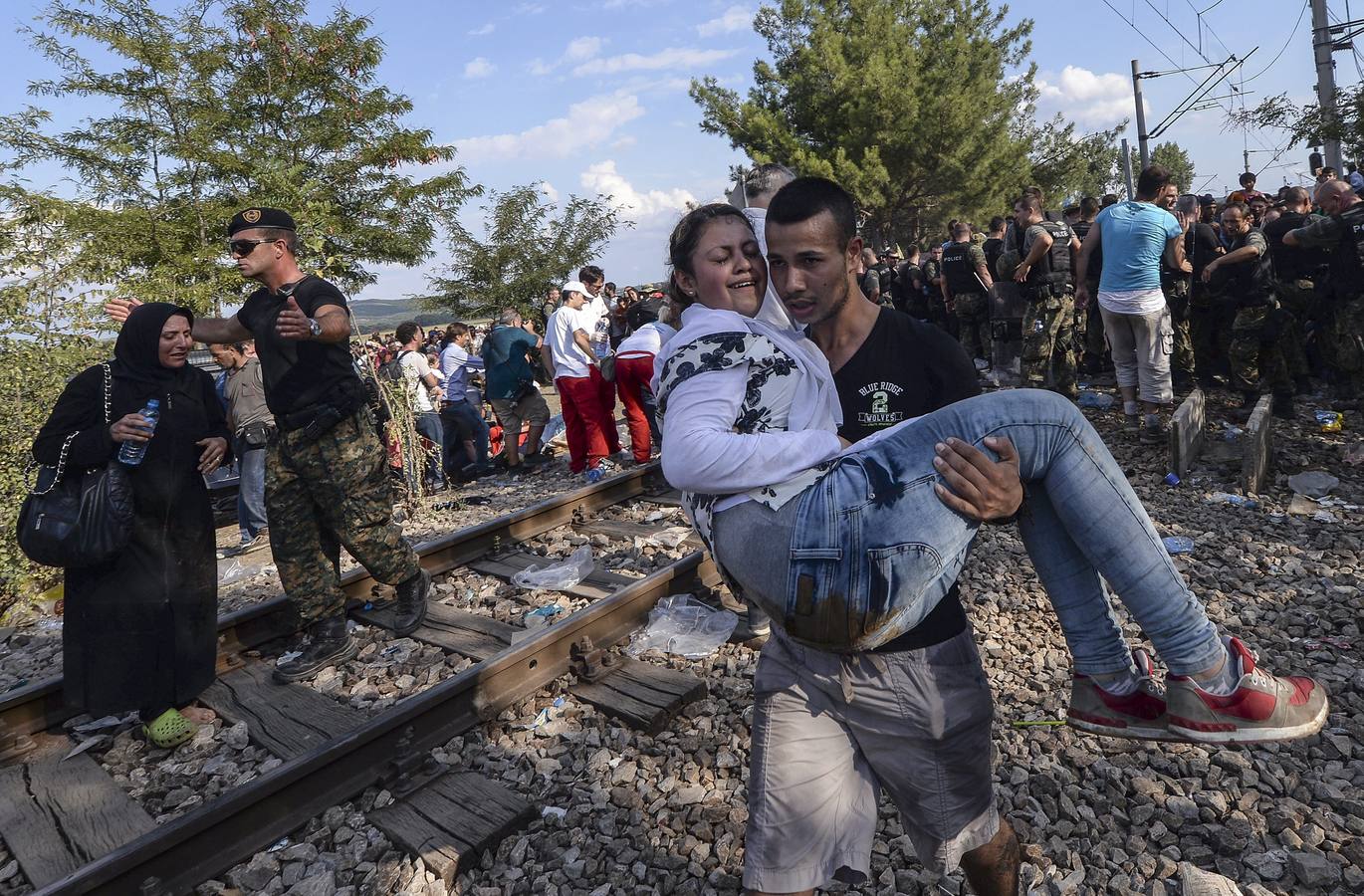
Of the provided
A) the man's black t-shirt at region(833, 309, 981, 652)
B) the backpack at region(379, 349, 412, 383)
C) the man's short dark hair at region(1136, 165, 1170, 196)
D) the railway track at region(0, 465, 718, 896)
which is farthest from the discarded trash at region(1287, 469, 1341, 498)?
the backpack at region(379, 349, 412, 383)

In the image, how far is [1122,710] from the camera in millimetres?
1801

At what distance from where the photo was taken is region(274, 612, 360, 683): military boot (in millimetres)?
4375

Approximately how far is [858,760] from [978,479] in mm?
884

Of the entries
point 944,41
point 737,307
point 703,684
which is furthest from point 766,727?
point 944,41

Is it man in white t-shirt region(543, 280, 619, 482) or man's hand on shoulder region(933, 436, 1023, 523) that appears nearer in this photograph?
man's hand on shoulder region(933, 436, 1023, 523)

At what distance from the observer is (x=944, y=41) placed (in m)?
32.9

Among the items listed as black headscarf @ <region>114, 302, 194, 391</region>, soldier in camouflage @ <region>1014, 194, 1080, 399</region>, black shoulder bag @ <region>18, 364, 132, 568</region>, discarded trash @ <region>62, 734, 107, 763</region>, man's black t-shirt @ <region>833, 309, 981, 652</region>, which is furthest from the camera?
soldier in camouflage @ <region>1014, 194, 1080, 399</region>

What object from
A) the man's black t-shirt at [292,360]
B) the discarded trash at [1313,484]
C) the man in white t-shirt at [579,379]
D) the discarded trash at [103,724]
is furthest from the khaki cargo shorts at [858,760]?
the man in white t-shirt at [579,379]

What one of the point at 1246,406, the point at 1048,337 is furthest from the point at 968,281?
the point at 1246,406

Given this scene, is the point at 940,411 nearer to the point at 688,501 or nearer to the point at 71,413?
the point at 688,501

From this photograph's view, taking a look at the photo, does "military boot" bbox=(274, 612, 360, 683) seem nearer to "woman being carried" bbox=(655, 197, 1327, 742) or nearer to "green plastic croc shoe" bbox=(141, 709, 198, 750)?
"green plastic croc shoe" bbox=(141, 709, 198, 750)

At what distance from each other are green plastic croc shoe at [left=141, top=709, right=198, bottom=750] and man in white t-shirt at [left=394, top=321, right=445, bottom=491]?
227 inches

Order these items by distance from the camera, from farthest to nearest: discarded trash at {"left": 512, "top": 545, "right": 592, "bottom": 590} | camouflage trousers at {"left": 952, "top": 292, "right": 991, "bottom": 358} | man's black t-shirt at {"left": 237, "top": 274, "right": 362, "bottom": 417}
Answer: camouflage trousers at {"left": 952, "top": 292, "right": 991, "bottom": 358} → discarded trash at {"left": 512, "top": 545, "right": 592, "bottom": 590} → man's black t-shirt at {"left": 237, "top": 274, "right": 362, "bottom": 417}

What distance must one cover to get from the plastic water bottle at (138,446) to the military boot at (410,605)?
1561 mm
